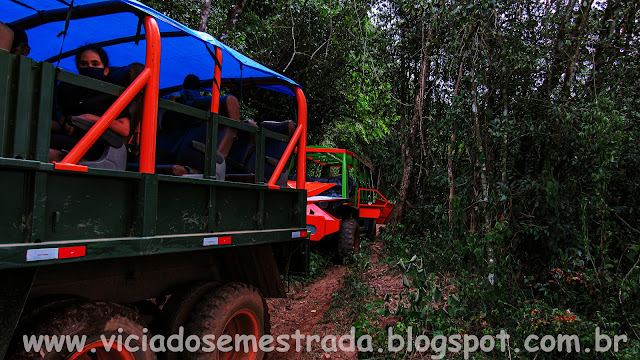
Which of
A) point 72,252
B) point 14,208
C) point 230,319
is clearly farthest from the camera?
point 230,319

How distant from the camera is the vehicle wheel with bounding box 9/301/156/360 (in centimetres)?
197

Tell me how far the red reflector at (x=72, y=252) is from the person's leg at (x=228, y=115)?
5.06 ft

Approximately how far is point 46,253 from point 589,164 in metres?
4.72

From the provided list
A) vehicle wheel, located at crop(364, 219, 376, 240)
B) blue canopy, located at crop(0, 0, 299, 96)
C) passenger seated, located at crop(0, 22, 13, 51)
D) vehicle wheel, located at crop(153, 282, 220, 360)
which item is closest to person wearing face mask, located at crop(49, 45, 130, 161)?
passenger seated, located at crop(0, 22, 13, 51)

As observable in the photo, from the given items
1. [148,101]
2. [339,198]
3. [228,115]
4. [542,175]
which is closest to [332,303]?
[339,198]

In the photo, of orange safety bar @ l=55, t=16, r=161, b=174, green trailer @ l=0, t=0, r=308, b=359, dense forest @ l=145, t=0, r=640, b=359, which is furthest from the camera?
dense forest @ l=145, t=0, r=640, b=359

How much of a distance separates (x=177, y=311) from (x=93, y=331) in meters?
0.88

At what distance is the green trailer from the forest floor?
3.39 feet

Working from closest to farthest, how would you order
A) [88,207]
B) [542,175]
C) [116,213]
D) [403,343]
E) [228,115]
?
[88,207] < [116,213] < [228,115] < [403,343] < [542,175]

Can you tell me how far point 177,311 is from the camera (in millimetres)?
3000

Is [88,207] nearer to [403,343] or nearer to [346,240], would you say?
[403,343]

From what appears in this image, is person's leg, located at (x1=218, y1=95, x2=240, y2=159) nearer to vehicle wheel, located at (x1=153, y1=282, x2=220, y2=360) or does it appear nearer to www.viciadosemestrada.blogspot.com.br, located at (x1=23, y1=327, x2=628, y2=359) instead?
vehicle wheel, located at (x1=153, y1=282, x2=220, y2=360)

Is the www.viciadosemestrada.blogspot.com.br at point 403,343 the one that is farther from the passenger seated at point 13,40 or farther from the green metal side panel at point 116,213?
the passenger seated at point 13,40

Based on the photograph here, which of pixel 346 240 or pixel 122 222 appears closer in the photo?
pixel 122 222
